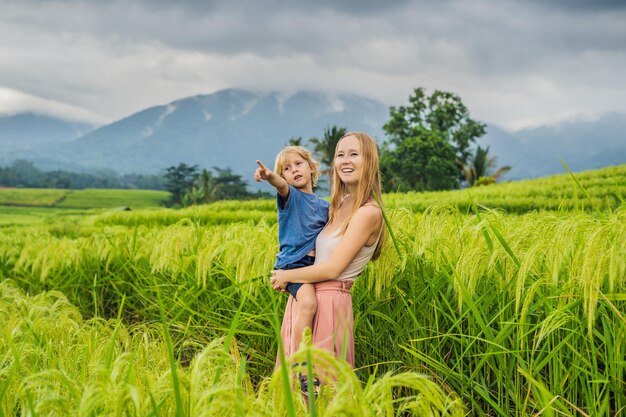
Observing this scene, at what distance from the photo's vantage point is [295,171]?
8.63 feet

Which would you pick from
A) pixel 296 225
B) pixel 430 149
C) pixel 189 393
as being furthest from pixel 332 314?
pixel 430 149

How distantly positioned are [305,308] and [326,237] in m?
0.34

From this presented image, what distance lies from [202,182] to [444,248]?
2125 inches

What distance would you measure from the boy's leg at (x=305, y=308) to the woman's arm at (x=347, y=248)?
0.04 metres

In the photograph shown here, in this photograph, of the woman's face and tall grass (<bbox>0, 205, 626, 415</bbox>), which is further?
the woman's face

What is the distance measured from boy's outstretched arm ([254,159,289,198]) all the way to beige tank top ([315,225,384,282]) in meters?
0.29

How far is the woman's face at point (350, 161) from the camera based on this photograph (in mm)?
2428

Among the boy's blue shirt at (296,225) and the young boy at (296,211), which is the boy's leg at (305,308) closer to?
the young boy at (296,211)

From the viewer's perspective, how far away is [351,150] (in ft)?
7.98

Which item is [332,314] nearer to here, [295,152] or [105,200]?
[295,152]

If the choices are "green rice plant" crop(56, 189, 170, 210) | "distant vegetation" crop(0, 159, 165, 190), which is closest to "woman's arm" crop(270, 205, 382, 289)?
"green rice plant" crop(56, 189, 170, 210)

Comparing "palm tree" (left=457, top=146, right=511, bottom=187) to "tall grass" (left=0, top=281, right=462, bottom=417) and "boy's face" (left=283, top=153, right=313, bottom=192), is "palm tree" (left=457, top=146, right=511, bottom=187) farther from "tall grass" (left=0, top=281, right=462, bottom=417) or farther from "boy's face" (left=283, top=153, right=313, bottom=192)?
"tall grass" (left=0, top=281, right=462, bottom=417)

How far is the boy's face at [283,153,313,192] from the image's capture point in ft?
8.62

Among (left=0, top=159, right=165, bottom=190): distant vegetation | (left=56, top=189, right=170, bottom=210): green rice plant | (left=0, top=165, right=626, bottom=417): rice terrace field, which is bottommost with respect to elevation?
(left=56, top=189, right=170, bottom=210): green rice plant
